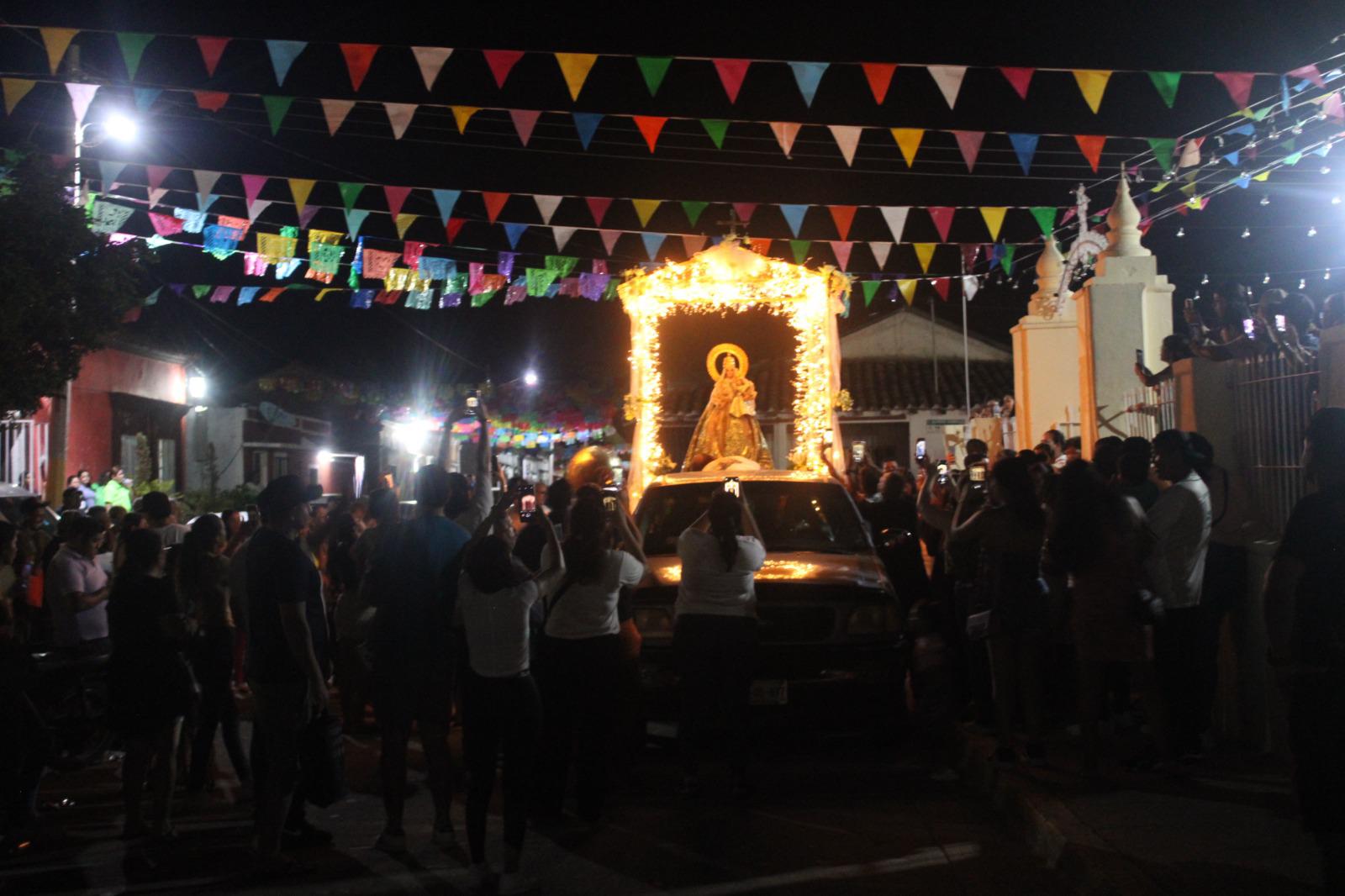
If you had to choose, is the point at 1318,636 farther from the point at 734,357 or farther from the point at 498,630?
the point at 734,357

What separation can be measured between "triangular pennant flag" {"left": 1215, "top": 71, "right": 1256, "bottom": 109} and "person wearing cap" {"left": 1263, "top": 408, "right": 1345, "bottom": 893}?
8.36m

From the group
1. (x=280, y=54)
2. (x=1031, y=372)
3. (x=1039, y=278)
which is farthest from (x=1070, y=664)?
(x=1039, y=278)

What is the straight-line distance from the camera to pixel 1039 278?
2045 centimetres

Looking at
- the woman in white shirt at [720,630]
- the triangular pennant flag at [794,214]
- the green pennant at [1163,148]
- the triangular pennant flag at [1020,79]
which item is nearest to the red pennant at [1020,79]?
the triangular pennant flag at [1020,79]

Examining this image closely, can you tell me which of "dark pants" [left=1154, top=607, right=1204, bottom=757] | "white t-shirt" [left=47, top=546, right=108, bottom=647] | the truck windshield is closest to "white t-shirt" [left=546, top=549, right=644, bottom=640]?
the truck windshield

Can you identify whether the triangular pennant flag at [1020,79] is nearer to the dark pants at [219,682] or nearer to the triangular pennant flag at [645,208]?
the triangular pennant flag at [645,208]

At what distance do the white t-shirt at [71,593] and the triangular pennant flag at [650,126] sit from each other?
24.5ft

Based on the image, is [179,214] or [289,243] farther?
[289,243]

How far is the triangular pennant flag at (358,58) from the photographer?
1144 centimetres

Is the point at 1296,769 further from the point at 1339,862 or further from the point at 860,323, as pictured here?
the point at 860,323

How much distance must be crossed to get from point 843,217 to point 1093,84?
5755 mm

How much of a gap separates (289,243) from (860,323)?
21605 millimetres

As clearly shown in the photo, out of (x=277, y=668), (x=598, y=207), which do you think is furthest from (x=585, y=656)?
(x=598, y=207)

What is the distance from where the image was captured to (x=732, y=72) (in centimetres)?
1195
